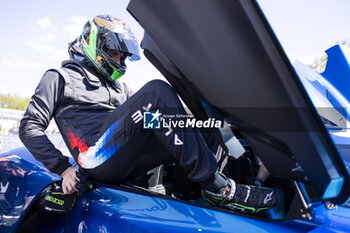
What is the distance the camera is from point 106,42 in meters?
1.82

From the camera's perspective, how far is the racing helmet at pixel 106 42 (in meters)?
1.82

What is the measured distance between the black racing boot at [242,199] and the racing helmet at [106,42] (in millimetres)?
1259

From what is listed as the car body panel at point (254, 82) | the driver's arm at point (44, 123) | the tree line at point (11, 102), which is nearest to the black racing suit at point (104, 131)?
the driver's arm at point (44, 123)

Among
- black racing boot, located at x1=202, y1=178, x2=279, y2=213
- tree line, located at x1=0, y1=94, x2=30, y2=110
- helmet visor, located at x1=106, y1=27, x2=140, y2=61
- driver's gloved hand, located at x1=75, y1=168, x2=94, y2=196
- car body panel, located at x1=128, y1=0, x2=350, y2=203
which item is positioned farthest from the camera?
tree line, located at x1=0, y1=94, x2=30, y2=110

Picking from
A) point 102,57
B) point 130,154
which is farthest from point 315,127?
point 102,57

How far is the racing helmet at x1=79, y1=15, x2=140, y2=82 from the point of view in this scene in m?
1.82

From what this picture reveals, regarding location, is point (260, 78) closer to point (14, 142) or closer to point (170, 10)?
point (170, 10)

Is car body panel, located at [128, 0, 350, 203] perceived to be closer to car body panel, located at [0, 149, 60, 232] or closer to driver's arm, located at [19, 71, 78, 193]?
driver's arm, located at [19, 71, 78, 193]

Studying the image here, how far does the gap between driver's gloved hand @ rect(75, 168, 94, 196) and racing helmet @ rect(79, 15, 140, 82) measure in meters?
0.88

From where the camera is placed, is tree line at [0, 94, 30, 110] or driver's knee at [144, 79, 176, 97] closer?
driver's knee at [144, 79, 176, 97]

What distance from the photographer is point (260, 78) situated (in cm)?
78

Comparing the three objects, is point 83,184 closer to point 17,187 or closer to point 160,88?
point 17,187

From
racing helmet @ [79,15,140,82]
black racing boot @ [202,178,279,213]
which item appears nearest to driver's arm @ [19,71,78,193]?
racing helmet @ [79,15,140,82]

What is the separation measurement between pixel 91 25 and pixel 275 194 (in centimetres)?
172
